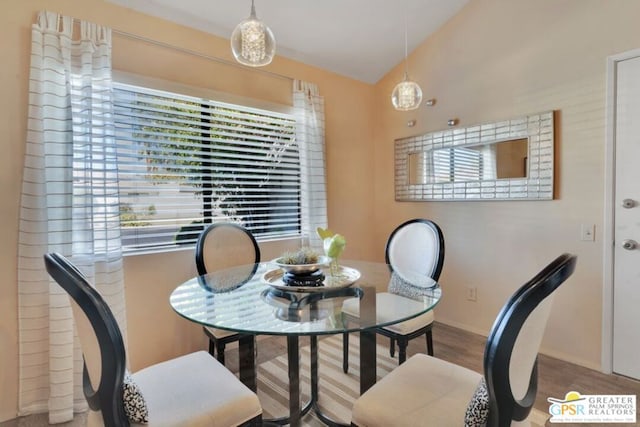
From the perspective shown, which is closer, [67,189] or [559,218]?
[67,189]

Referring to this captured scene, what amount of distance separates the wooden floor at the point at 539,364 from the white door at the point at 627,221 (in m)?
0.17

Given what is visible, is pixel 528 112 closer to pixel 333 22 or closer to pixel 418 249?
pixel 418 249

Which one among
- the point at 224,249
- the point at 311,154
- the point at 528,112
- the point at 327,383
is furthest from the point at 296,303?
the point at 528,112

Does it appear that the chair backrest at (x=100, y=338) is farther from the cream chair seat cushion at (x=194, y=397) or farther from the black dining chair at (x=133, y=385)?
the cream chair seat cushion at (x=194, y=397)

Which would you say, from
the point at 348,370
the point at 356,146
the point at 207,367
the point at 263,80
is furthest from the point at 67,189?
the point at 356,146

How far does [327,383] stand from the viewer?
2195mm

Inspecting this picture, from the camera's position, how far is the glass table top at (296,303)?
1.31 meters

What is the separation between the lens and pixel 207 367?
1447 millimetres

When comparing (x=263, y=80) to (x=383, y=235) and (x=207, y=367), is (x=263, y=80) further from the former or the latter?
(x=207, y=367)

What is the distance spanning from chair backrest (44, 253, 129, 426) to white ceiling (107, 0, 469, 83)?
6.71ft

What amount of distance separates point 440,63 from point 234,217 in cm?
237

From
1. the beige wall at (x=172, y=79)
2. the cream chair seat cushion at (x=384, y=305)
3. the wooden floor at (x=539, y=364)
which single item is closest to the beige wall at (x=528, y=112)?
the wooden floor at (x=539, y=364)

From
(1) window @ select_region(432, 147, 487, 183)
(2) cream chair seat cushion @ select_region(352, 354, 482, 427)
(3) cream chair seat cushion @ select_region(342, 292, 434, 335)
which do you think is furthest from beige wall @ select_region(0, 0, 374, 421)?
(2) cream chair seat cushion @ select_region(352, 354, 482, 427)

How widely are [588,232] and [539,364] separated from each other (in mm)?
1006
